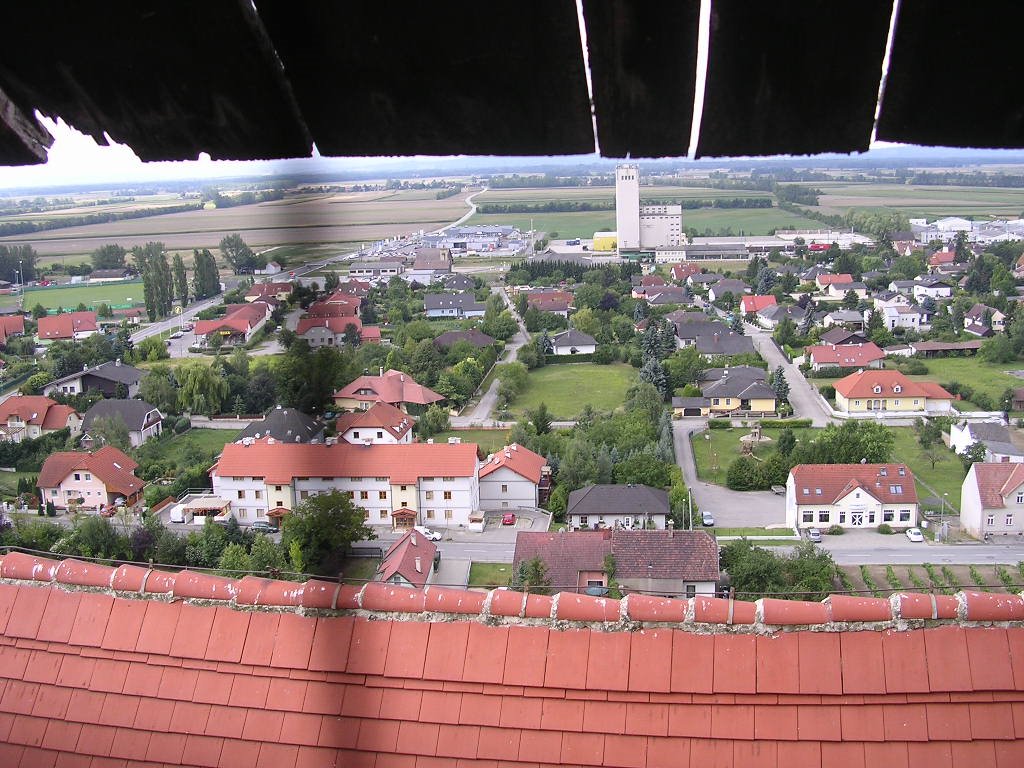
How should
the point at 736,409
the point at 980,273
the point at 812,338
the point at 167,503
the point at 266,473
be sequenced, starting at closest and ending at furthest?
the point at 266,473 < the point at 167,503 < the point at 736,409 < the point at 812,338 < the point at 980,273

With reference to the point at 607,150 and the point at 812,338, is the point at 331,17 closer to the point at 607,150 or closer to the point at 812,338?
the point at 607,150

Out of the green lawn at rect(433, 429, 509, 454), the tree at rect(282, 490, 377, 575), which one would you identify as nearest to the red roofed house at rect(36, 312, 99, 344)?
the green lawn at rect(433, 429, 509, 454)

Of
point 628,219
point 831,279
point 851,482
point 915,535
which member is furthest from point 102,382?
point 628,219

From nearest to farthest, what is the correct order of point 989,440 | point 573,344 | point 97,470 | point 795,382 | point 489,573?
point 489,573
point 97,470
point 989,440
point 795,382
point 573,344

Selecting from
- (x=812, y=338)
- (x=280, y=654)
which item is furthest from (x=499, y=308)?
(x=280, y=654)

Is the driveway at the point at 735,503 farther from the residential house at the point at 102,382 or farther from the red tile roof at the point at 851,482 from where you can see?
the residential house at the point at 102,382

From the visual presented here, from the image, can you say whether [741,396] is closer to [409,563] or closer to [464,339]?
[464,339]
